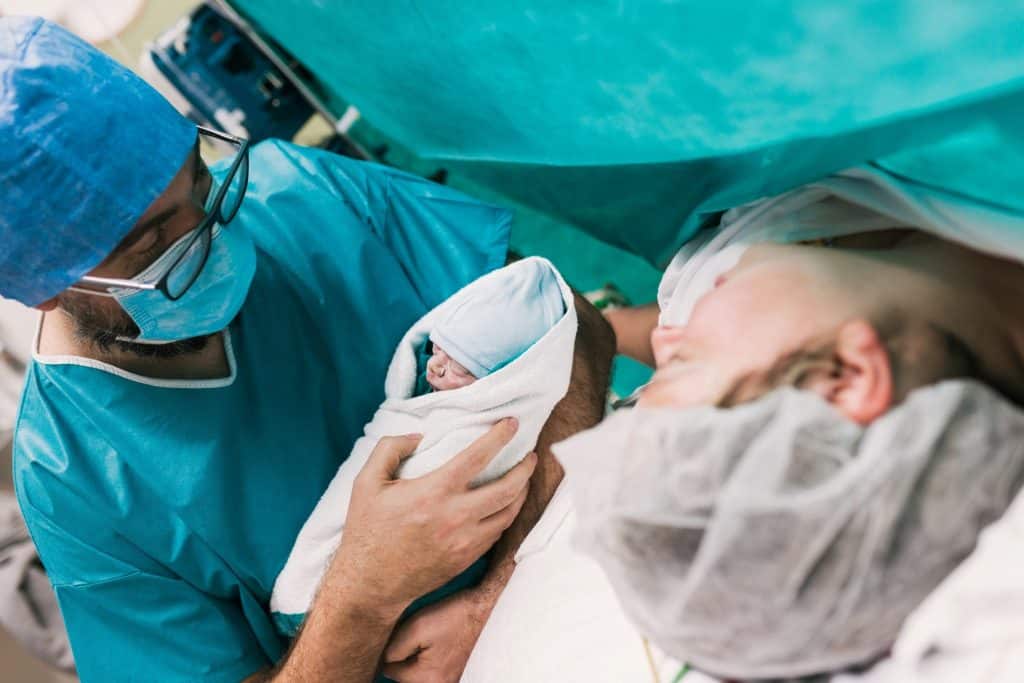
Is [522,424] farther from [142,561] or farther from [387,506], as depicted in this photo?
[142,561]

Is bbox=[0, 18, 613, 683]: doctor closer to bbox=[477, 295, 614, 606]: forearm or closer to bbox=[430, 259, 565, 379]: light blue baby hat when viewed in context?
bbox=[477, 295, 614, 606]: forearm

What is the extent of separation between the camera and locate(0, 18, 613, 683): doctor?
38.5 inches

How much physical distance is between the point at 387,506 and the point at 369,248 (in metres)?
0.53

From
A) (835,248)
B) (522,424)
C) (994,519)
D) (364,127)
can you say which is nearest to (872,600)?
(994,519)

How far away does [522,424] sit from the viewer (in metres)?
1.06

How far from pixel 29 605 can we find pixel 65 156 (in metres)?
1.52

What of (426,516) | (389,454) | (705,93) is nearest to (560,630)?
(426,516)

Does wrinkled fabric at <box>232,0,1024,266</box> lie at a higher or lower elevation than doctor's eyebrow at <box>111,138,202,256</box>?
lower

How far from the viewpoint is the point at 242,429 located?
1.23 m

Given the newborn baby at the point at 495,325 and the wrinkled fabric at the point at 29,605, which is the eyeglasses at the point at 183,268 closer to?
the newborn baby at the point at 495,325

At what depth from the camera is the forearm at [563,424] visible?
1112 millimetres

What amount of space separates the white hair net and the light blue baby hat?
516 mm

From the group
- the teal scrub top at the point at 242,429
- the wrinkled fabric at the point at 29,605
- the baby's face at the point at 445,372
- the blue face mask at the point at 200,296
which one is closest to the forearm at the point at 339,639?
the teal scrub top at the point at 242,429

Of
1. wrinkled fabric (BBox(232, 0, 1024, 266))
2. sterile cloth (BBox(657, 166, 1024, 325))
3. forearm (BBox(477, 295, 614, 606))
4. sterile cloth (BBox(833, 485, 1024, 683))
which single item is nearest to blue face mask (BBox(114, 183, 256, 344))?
wrinkled fabric (BBox(232, 0, 1024, 266))
